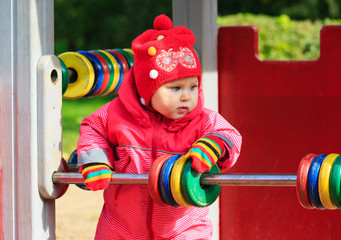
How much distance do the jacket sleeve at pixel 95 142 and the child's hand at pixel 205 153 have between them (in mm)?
351

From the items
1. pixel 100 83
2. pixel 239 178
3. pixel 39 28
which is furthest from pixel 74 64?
pixel 239 178

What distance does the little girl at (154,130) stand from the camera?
107 inches

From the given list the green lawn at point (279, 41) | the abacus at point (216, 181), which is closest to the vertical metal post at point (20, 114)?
the abacus at point (216, 181)

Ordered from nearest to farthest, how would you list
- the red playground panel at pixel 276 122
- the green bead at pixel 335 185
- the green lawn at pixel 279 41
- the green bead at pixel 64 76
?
the green bead at pixel 335 185
the green bead at pixel 64 76
the red playground panel at pixel 276 122
the green lawn at pixel 279 41

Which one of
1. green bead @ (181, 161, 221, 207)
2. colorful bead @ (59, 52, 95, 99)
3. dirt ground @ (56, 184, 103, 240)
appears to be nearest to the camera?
green bead @ (181, 161, 221, 207)

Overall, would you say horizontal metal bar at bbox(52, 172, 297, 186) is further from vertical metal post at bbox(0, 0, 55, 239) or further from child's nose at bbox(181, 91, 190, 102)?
child's nose at bbox(181, 91, 190, 102)

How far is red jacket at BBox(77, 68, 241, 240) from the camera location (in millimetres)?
2715

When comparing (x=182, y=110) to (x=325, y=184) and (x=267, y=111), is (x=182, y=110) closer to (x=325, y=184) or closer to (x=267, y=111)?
(x=325, y=184)

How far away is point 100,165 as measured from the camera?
104 inches

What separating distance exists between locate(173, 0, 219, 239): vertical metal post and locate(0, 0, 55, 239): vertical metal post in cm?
103

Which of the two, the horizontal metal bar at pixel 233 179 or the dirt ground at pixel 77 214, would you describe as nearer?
the horizontal metal bar at pixel 233 179

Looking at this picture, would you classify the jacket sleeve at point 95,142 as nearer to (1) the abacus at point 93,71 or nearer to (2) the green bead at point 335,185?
(1) the abacus at point 93,71

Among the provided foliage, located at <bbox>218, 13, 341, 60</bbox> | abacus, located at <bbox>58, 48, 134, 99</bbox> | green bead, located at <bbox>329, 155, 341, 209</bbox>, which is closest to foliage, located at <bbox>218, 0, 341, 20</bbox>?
foliage, located at <bbox>218, 13, 341, 60</bbox>

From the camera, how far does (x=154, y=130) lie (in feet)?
8.98
